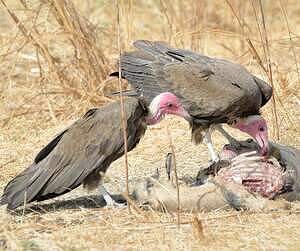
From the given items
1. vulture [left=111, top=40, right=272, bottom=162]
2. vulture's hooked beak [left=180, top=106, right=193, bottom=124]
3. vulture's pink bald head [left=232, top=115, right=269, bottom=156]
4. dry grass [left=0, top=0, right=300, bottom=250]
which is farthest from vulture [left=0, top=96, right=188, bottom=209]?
vulture's pink bald head [left=232, top=115, right=269, bottom=156]

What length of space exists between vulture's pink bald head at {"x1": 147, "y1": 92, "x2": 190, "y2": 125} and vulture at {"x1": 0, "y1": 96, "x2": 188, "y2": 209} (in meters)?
0.10

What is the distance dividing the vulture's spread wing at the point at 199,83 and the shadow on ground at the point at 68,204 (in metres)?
0.64

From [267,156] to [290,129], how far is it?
1.35m

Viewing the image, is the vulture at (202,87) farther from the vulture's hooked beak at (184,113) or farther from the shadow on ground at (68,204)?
the shadow on ground at (68,204)

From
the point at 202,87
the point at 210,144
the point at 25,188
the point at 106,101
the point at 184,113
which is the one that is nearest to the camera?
the point at 25,188

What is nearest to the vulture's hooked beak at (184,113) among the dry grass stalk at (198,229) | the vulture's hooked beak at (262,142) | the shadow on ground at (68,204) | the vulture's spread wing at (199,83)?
the vulture's spread wing at (199,83)

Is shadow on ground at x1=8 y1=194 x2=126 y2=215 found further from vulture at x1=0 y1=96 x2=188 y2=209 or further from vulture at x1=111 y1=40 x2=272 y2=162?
vulture at x1=111 y1=40 x2=272 y2=162

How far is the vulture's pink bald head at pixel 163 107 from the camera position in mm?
4980

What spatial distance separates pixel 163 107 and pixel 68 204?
28.6 inches

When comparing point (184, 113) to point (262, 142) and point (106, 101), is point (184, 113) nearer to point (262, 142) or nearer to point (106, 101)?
point (262, 142)

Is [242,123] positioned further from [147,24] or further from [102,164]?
[147,24]

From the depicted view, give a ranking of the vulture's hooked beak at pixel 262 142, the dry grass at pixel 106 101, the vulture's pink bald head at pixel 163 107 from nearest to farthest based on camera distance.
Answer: the dry grass at pixel 106 101, the vulture's pink bald head at pixel 163 107, the vulture's hooked beak at pixel 262 142

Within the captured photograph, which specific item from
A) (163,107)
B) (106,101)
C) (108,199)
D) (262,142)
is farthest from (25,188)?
(106,101)

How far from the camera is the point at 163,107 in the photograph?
5.05 metres
